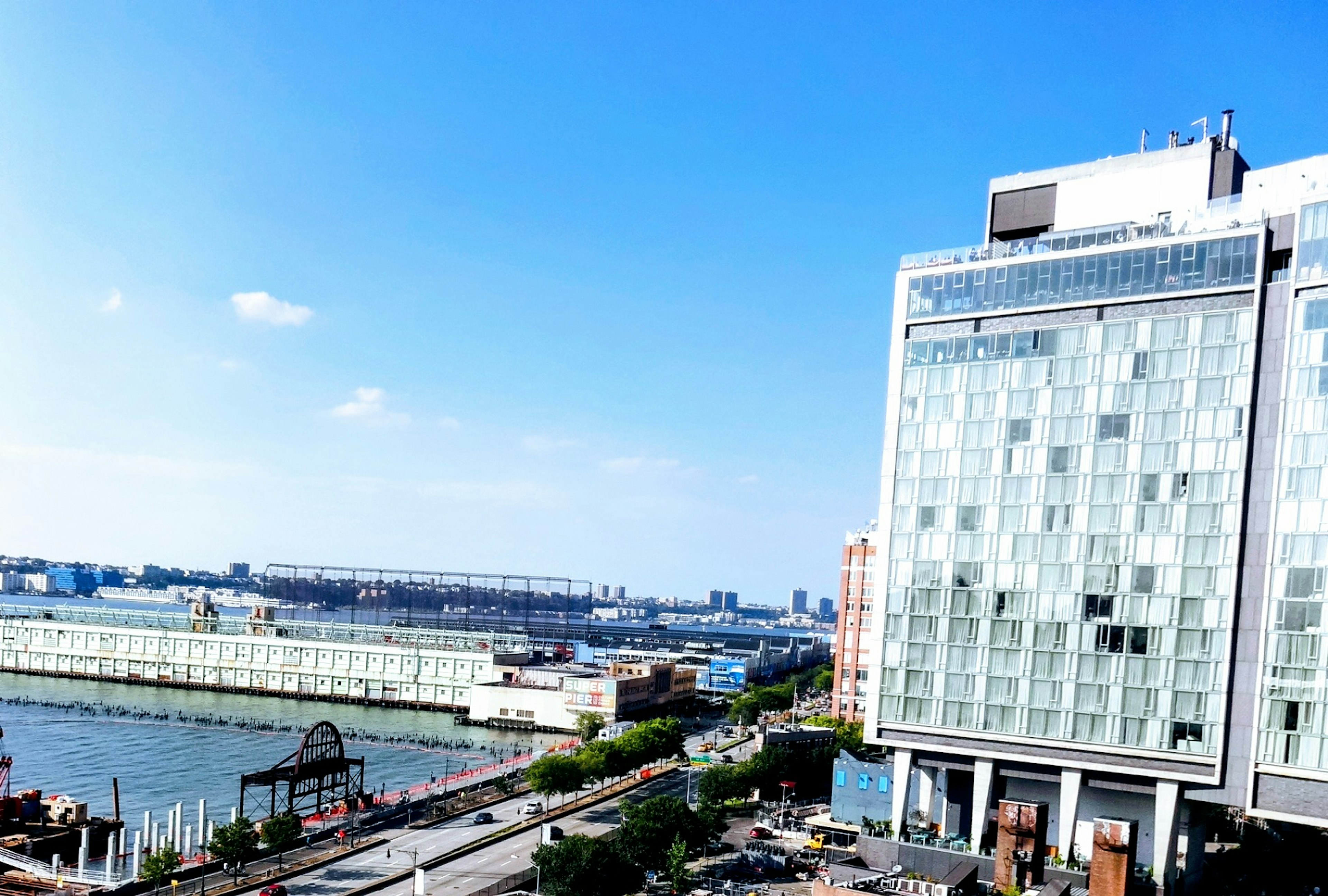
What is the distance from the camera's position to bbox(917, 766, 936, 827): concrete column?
254 feet

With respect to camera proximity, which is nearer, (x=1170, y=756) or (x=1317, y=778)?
(x=1317, y=778)

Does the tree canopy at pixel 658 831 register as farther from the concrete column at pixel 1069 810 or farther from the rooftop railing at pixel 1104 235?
the rooftop railing at pixel 1104 235

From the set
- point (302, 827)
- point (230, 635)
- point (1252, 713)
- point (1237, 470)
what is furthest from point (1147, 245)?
point (230, 635)

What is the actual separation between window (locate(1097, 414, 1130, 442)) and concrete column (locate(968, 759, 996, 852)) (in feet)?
76.9

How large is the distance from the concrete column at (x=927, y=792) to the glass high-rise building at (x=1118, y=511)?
261 millimetres

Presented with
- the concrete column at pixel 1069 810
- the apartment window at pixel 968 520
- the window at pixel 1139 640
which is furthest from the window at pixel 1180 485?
the concrete column at pixel 1069 810

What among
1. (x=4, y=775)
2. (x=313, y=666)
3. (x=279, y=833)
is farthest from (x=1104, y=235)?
(x=313, y=666)

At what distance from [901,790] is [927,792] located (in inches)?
117

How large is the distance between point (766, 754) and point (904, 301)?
47.7 m

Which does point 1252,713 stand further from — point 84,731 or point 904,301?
point 84,731

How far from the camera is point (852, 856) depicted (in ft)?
258

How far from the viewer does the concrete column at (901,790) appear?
250 ft

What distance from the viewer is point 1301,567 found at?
62.6m

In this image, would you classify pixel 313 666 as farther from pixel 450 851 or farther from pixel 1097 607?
pixel 1097 607
